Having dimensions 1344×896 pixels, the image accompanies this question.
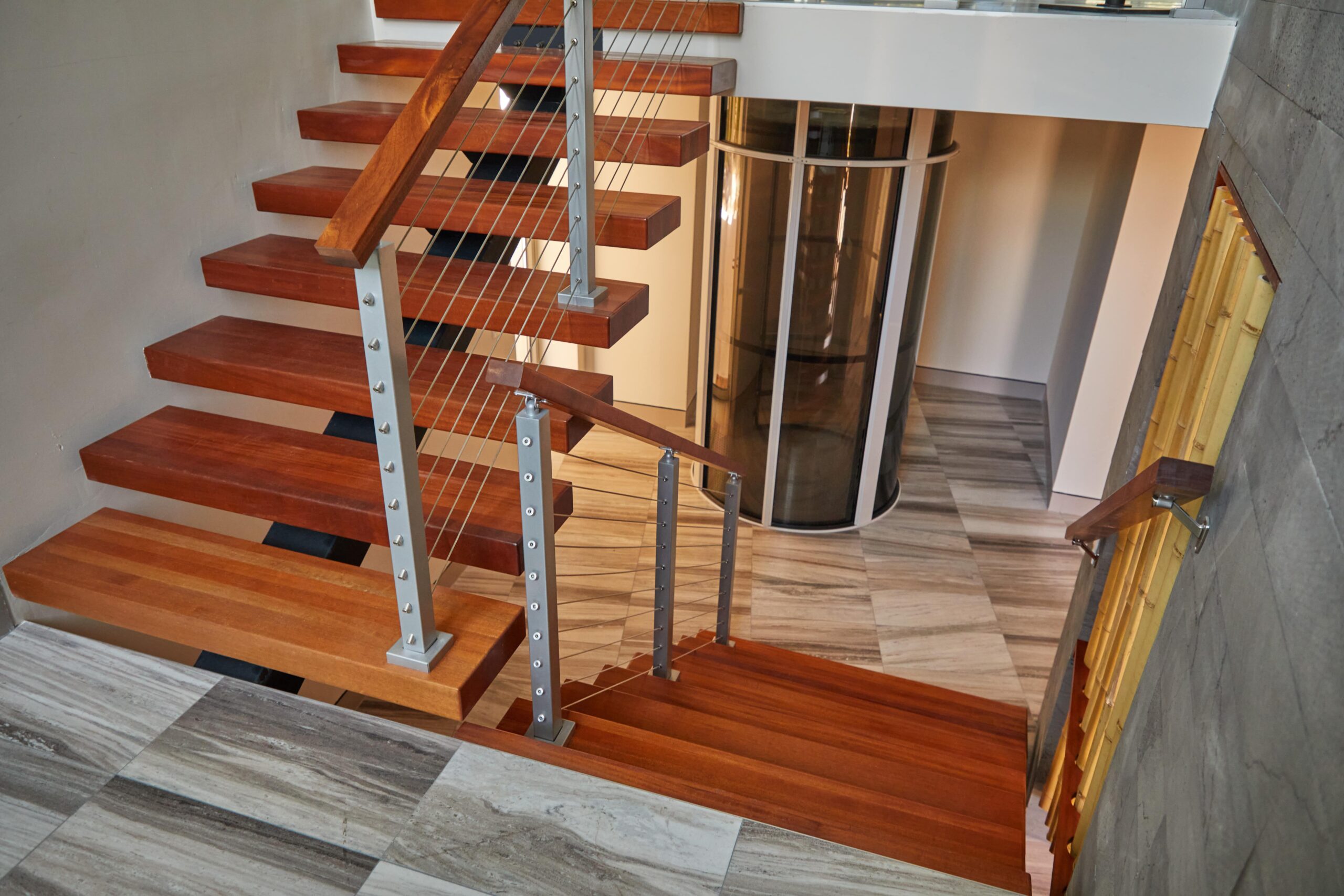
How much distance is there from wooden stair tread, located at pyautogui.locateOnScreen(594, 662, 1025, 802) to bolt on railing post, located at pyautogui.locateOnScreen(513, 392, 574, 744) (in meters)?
0.55

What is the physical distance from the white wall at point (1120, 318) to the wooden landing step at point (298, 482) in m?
3.59

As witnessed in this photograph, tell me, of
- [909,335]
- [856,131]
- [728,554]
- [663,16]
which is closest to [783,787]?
[728,554]

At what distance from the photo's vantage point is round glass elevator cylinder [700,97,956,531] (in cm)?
408

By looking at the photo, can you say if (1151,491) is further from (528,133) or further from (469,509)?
(528,133)

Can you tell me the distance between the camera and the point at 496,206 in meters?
2.39

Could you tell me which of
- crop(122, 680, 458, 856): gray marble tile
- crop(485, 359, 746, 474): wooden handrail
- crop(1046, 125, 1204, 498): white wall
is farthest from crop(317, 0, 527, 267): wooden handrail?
crop(1046, 125, 1204, 498): white wall

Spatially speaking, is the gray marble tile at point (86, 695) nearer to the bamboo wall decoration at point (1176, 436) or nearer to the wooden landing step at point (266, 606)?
the wooden landing step at point (266, 606)

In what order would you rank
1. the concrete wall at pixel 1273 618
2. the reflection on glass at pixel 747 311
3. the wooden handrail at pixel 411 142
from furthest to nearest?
the reflection on glass at pixel 747 311
the wooden handrail at pixel 411 142
the concrete wall at pixel 1273 618

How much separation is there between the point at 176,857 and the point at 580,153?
1.57 m

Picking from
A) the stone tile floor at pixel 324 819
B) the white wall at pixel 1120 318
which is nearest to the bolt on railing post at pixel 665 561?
the stone tile floor at pixel 324 819

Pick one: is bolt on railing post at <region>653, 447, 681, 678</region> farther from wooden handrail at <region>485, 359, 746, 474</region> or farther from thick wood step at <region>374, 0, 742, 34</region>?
thick wood step at <region>374, 0, 742, 34</region>

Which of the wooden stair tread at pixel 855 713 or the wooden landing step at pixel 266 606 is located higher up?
the wooden landing step at pixel 266 606

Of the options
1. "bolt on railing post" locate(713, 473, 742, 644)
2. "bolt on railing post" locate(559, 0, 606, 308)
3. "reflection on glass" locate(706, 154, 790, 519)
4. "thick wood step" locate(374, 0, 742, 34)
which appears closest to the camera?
"bolt on railing post" locate(559, 0, 606, 308)

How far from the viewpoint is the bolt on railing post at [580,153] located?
195 cm
